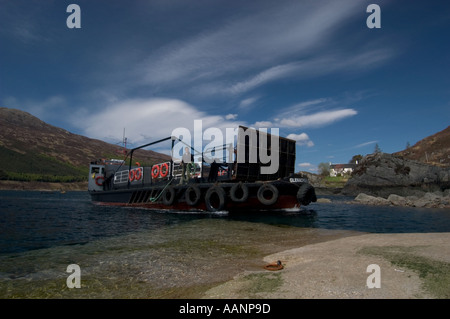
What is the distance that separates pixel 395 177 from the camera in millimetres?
57281

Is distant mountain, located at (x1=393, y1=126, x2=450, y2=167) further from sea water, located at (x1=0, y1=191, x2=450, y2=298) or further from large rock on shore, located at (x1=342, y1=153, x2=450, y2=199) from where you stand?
sea water, located at (x1=0, y1=191, x2=450, y2=298)

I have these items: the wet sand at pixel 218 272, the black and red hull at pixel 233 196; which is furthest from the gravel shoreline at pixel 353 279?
the black and red hull at pixel 233 196

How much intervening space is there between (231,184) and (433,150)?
4320 inches

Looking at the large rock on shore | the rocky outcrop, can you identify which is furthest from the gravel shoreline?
the large rock on shore

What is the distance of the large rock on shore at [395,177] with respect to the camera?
51.2 meters

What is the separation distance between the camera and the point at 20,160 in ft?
437

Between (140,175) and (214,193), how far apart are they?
434 inches

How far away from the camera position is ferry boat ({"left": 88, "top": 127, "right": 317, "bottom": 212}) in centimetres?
1870

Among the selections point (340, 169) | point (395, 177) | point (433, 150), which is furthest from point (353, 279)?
point (340, 169)

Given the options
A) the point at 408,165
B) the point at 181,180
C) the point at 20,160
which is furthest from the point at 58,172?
the point at 408,165
